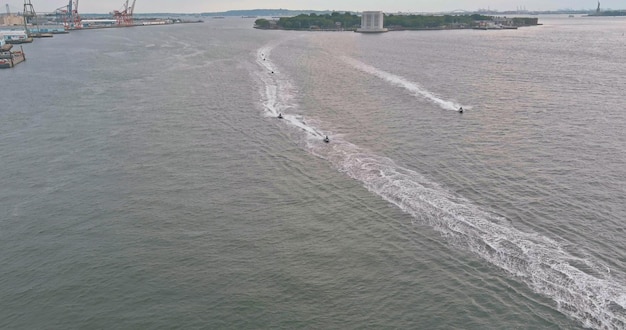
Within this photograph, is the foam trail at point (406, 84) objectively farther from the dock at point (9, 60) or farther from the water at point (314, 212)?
the dock at point (9, 60)

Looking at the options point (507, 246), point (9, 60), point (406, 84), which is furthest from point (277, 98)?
point (9, 60)

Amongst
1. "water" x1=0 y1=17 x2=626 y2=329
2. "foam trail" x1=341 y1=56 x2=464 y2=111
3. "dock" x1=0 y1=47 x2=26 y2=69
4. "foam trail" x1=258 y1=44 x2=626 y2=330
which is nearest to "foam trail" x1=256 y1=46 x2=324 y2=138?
"water" x1=0 y1=17 x2=626 y2=329

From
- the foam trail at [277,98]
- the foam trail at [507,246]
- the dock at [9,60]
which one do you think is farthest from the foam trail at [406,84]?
the dock at [9,60]

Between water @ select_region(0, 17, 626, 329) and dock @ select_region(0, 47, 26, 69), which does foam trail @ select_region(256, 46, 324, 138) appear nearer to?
water @ select_region(0, 17, 626, 329)

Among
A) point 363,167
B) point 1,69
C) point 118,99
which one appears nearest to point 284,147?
point 363,167

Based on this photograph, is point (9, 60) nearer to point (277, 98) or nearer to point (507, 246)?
point (277, 98)
